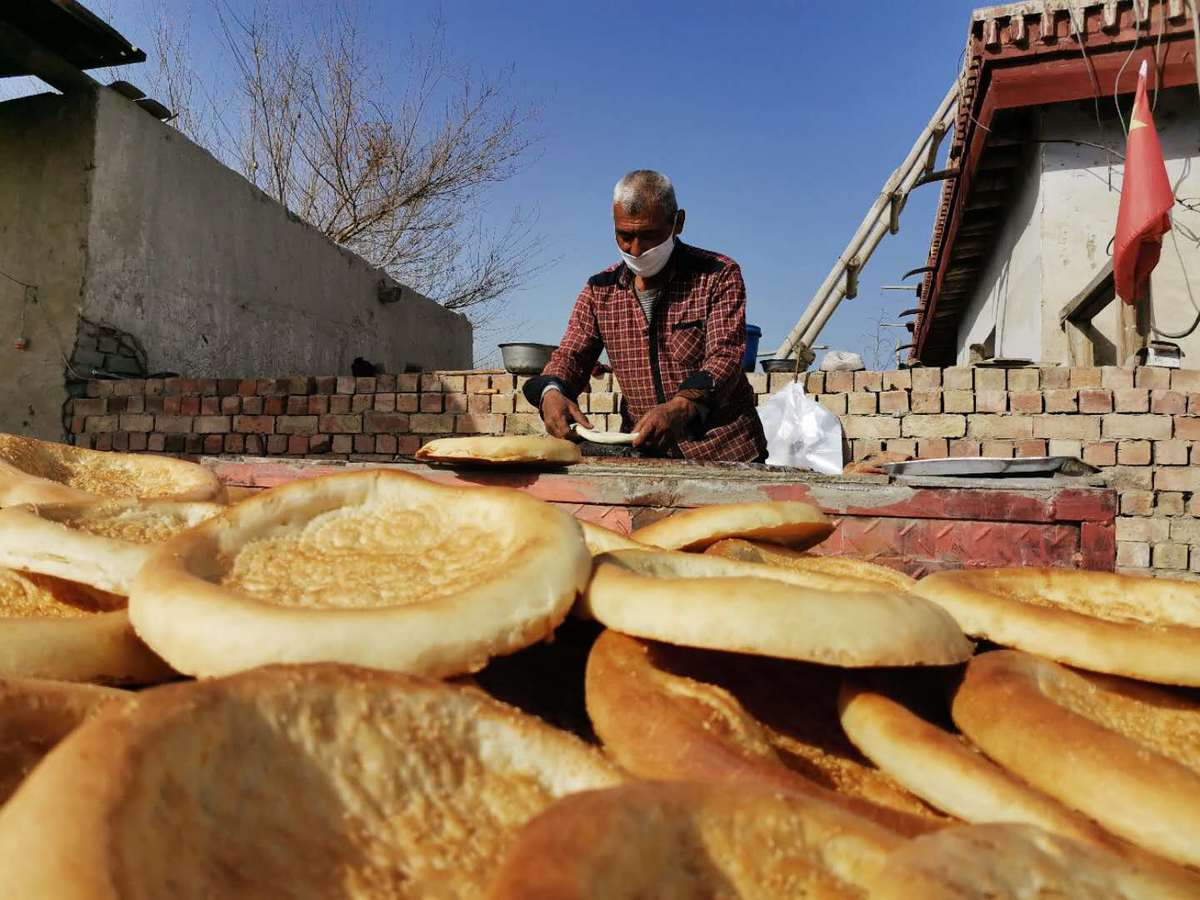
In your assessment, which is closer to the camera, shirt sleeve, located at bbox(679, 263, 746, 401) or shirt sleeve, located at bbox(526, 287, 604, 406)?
shirt sleeve, located at bbox(679, 263, 746, 401)

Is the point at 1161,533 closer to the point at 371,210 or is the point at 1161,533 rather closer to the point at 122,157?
the point at 122,157

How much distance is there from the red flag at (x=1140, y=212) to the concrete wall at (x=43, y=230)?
7.84m

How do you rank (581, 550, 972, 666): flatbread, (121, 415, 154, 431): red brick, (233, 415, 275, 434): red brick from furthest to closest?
(233, 415, 275, 434): red brick
(121, 415, 154, 431): red brick
(581, 550, 972, 666): flatbread

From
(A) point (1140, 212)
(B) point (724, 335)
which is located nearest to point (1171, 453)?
(A) point (1140, 212)

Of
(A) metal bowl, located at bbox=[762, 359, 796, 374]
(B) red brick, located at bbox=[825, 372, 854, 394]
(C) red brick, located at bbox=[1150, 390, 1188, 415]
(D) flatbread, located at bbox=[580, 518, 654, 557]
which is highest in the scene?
(A) metal bowl, located at bbox=[762, 359, 796, 374]

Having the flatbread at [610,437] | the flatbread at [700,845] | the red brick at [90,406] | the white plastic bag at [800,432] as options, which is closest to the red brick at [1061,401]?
the white plastic bag at [800,432]

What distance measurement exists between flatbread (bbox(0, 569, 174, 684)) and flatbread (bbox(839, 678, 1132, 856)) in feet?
3.66

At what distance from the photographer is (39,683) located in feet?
3.43

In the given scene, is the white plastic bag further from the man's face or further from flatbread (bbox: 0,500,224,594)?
flatbread (bbox: 0,500,224,594)

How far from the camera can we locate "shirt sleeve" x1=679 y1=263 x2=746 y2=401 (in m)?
4.16

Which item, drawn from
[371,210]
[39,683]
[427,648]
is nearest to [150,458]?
[39,683]

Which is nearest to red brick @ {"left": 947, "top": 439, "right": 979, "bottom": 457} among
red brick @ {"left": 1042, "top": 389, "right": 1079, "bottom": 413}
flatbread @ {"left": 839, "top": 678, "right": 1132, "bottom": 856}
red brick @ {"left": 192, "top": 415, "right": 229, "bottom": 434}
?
red brick @ {"left": 1042, "top": 389, "right": 1079, "bottom": 413}

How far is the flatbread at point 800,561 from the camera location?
71.2 inches

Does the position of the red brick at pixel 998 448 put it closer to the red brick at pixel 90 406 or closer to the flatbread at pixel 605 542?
the flatbread at pixel 605 542
